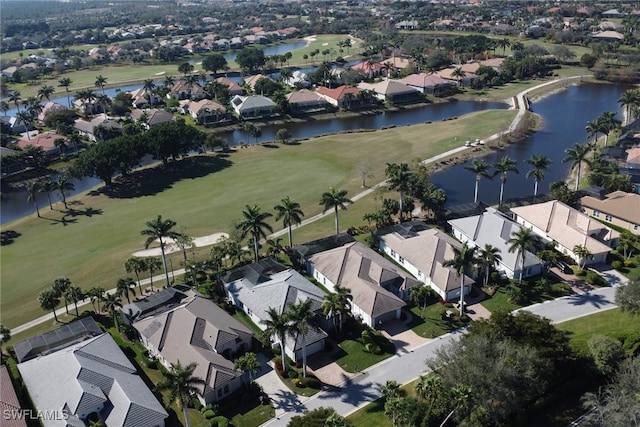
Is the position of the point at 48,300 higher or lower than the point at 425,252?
higher

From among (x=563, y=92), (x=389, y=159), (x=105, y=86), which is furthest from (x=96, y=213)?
(x=563, y=92)

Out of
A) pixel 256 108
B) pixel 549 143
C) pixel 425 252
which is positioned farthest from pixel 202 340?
pixel 256 108

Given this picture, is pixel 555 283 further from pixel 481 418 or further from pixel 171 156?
pixel 171 156

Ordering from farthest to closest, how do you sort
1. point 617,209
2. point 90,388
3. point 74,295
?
1. point 617,209
2. point 74,295
3. point 90,388

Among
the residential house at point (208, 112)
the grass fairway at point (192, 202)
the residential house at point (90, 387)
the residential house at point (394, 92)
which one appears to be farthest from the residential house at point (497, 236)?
the residential house at point (394, 92)

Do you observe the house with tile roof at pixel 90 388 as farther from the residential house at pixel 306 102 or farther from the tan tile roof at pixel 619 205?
the residential house at pixel 306 102

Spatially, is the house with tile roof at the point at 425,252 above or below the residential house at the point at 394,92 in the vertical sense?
below

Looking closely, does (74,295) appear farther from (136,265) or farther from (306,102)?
(306,102)
